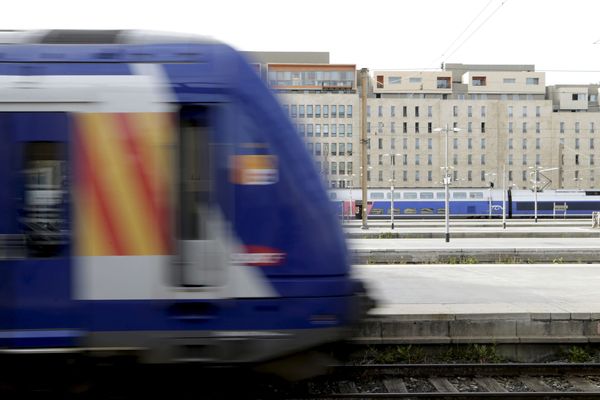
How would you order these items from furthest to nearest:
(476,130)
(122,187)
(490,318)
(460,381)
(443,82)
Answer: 1. (476,130)
2. (443,82)
3. (490,318)
4. (460,381)
5. (122,187)

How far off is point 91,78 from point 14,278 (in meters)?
1.53

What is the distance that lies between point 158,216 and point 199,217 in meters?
0.29

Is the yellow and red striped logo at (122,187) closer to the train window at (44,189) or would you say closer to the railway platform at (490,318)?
the train window at (44,189)

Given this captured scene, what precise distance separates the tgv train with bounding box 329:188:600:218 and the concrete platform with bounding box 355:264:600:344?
39.3 meters

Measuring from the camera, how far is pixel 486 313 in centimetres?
714

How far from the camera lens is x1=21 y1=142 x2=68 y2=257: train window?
3844 mm

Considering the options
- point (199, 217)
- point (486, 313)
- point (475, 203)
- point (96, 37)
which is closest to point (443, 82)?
point (475, 203)

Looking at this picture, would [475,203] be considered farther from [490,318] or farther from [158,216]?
[158,216]

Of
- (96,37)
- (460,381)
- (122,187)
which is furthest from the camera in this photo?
(460,381)

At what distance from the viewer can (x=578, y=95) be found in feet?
326

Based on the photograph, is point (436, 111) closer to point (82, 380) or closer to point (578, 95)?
point (578, 95)

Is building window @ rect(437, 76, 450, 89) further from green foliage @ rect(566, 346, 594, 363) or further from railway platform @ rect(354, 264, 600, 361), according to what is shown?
green foliage @ rect(566, 346, 594, 363)

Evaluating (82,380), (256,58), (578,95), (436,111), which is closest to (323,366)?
(82,380)

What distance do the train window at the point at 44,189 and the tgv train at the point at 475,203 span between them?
4650cm
